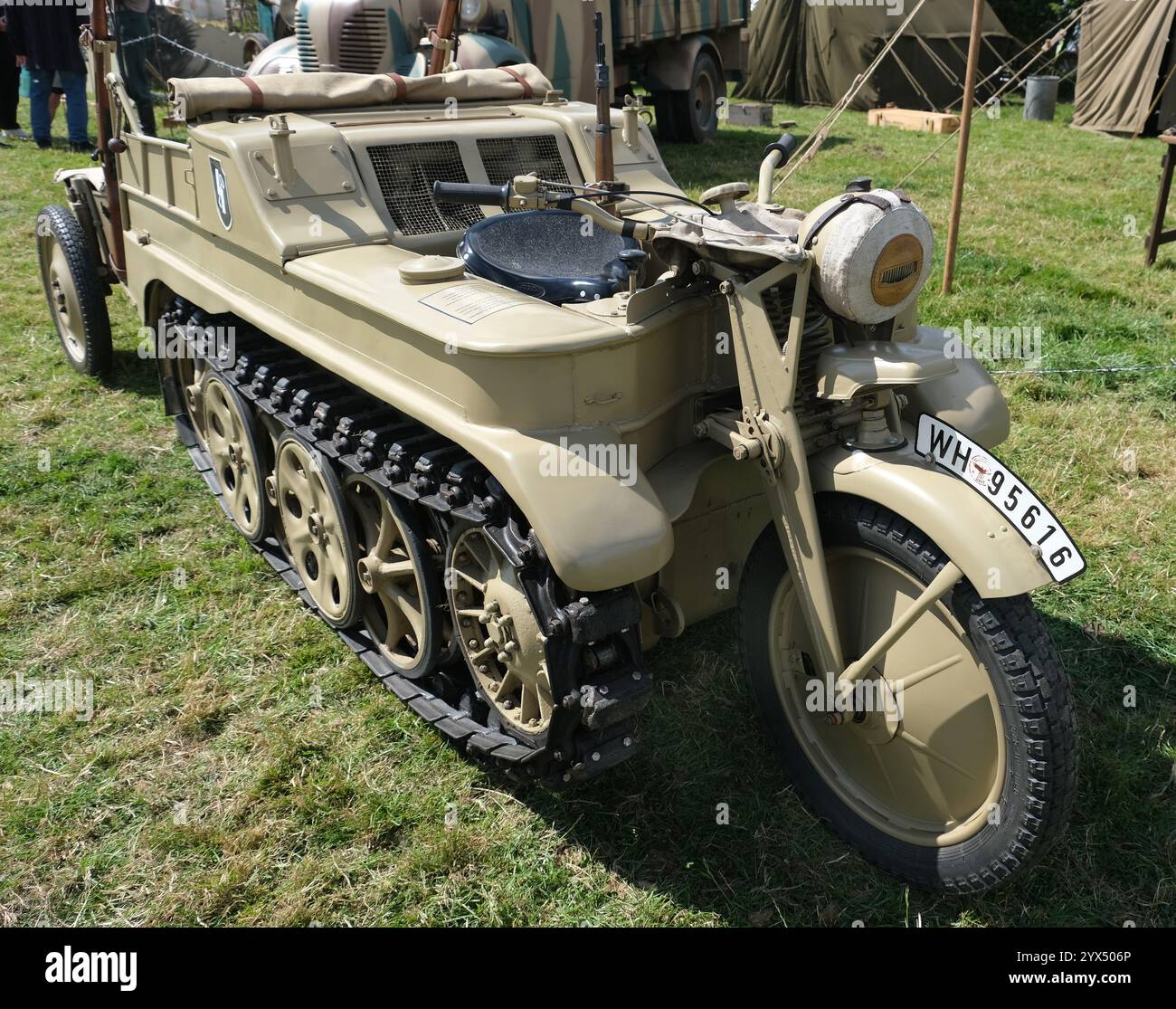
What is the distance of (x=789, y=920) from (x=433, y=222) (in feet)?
8.87

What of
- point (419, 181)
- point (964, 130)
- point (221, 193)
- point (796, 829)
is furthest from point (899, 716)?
point (964, 130)

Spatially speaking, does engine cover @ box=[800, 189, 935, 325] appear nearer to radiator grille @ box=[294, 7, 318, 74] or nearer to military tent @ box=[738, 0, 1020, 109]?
radiator grille @ box=[294, 7, 318, 74]

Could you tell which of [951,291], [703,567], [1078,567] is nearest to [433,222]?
[703,567]

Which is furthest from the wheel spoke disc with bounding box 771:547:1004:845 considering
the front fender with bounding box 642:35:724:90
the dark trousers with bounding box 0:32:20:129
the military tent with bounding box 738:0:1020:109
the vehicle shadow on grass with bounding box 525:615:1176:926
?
the military tent with bounding box 738:0:1020:109

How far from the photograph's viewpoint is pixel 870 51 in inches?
731

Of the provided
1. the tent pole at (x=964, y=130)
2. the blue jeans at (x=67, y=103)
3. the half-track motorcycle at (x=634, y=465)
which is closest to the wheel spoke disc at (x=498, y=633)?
the half-track motorcycle at (x=634, y=465)

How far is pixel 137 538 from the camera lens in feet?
16.8

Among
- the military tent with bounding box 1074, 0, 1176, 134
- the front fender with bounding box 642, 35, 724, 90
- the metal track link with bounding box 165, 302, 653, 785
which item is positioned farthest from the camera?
the military tent with bounding box 1074, 0, 1176, 134

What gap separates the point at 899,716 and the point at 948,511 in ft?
2.13

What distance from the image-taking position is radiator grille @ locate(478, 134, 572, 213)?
14.2 ft

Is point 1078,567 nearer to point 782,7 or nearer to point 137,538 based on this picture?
point 137,538

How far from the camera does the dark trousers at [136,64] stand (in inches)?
227

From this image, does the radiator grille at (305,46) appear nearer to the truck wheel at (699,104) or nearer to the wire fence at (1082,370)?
the wire fence at (1082,370)

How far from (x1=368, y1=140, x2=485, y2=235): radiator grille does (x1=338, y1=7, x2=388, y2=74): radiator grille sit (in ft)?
6.06
